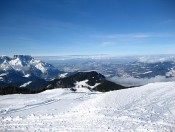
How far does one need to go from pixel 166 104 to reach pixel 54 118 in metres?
17.3

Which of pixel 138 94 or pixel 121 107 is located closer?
pixel 121 107

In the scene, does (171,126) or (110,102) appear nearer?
(171,126)

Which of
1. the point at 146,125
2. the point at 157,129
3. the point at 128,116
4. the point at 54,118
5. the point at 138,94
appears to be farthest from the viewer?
the point at 138,94

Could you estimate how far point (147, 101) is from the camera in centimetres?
3581

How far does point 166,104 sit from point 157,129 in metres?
12.2

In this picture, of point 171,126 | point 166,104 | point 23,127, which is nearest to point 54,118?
point 23,127

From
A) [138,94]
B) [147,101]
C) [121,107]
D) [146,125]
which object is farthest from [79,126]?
[138,94]

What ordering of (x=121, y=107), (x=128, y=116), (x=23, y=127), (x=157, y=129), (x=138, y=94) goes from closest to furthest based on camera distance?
(x=157, y=129) → (x=23, y=127) → (x=128, y=116) → (x=121, y=107) → (x=138, y=94)

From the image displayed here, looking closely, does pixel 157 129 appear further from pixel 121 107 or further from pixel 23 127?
pixel 23 127

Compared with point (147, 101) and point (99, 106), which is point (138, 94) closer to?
point (147, 101)

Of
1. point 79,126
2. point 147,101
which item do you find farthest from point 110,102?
point 79,126

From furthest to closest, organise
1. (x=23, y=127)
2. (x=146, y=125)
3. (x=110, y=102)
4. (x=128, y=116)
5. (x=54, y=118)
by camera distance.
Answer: (x=110, y=102) → (x=54, y=118) → (x=128, y=116) → (x=23, y=127) → (x=146, y=125)

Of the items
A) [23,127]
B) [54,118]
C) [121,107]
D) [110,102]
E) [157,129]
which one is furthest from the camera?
[110,102]

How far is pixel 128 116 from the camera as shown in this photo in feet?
91.0
